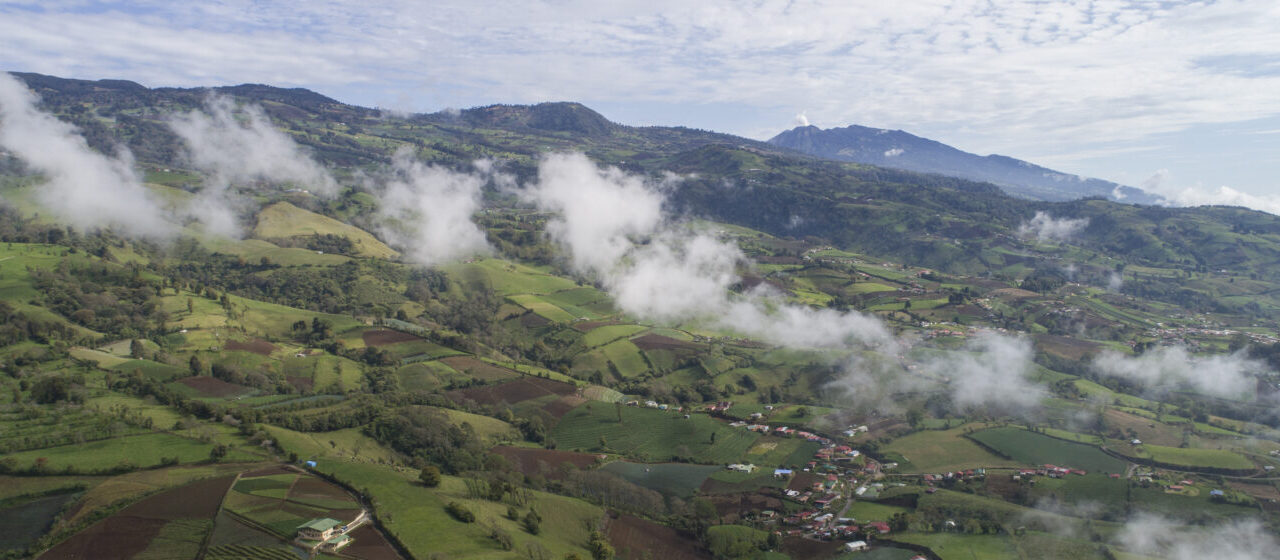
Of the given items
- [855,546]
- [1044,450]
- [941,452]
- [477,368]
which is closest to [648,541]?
[855,546]

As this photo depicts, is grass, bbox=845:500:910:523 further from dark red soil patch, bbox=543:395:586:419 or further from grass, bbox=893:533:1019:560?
dark red soil patch, bbox=543:395:586:419

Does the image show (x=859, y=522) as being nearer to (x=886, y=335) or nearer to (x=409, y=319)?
(x=886, y=335)

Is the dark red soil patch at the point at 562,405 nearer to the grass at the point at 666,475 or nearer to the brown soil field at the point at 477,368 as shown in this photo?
the brown soil field at the point at 477,368

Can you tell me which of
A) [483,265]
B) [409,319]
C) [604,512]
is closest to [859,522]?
[604,512]

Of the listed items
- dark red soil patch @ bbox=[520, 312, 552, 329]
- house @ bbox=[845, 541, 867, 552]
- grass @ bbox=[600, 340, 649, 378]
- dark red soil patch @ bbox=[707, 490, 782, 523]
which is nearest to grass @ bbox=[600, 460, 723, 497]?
dark red soil patch @ bbox=[707, 490, 782, 523]

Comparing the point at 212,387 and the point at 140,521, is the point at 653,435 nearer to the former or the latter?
the point at 140,521
